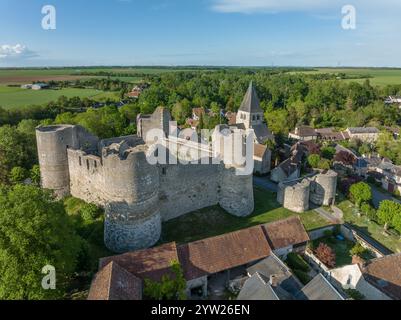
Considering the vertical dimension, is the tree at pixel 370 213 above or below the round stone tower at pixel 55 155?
below

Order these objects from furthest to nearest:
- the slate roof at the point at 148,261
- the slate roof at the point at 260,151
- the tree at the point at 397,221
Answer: the slate roof at the point at 260,151 → the tree at the point at 397,221 → the slate roof at the point at 148,261

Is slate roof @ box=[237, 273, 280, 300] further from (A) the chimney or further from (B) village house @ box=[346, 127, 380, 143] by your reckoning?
(B) village house @ box=[346, 127, 380, 143]

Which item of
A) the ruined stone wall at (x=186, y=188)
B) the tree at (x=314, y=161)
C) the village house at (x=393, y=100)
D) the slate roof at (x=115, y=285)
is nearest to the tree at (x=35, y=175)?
the ruined stone wall at (x=186, y=188)

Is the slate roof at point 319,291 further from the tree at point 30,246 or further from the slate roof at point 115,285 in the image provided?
the tree at point 30,246

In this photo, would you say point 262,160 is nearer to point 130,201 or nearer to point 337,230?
point 337,230

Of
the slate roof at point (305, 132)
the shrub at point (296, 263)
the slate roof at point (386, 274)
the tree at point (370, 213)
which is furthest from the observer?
the slate roof at point (305, 132)

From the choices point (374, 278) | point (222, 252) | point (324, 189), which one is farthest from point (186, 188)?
point (324, 189)
